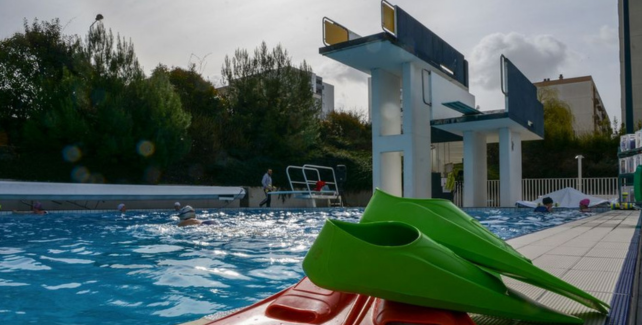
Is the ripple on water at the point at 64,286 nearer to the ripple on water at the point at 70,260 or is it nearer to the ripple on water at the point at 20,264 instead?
the ripple on water at the point at 20,264

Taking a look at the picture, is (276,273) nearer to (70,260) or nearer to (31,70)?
(70,260)

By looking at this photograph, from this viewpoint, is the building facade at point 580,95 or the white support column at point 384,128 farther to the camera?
the building facade at point 580,95

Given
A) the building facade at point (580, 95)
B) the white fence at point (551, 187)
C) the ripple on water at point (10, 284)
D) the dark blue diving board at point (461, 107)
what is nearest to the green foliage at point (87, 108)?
the dark blue diving board at point (461, 107)

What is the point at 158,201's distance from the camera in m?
16.0

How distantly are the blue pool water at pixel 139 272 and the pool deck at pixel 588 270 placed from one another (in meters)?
1.44

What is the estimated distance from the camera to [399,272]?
1393 mm

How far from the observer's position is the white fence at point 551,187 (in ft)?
63.5

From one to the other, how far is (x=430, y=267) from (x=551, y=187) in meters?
21.5

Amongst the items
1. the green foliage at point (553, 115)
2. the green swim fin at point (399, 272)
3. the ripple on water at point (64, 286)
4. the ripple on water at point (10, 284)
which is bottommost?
the ripple on water at point (64, 286)

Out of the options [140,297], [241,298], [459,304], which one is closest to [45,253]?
[140,297]

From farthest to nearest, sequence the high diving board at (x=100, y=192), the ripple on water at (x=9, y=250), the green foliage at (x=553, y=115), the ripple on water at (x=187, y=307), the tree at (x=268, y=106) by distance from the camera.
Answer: the green foliage at (x=553, y=115) < the tree at (x=268, y=106) < the high diving board at (x=100, y=192) < the ripple on water at (x=9, y=250) < the ripple on water at (x=187, y=307)

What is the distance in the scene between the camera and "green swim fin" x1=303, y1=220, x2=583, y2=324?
1.40 meters

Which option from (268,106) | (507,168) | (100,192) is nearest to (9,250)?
(100,192)

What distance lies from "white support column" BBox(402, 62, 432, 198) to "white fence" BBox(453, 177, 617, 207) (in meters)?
5.03
